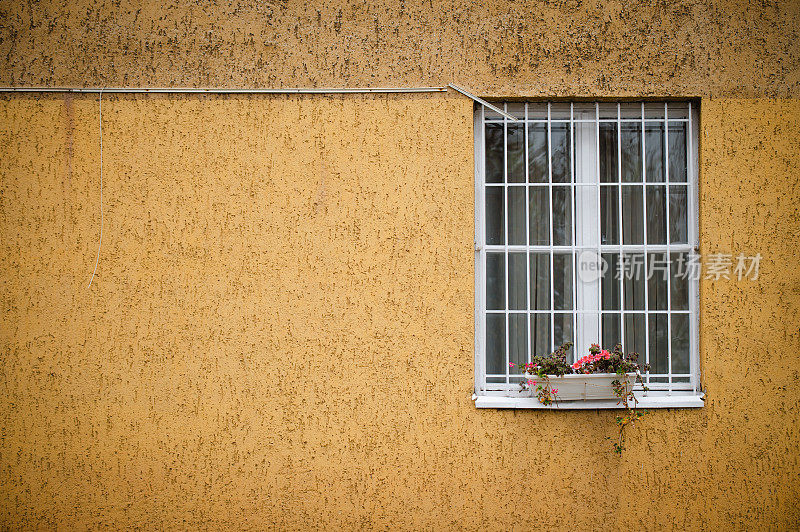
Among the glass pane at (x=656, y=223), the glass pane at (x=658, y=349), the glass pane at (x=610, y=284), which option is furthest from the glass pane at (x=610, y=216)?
the glass pane at (x=658, y=349)

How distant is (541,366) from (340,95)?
7.62 feet

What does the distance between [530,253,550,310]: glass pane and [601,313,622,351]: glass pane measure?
0.43 metres

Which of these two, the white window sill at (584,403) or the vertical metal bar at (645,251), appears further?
the vertical metal bar at (645,251)

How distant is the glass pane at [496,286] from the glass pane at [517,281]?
49 millimetres

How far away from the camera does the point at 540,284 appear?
4.20 meters

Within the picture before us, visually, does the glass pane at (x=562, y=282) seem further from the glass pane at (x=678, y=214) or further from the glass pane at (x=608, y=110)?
the glass pane at (x=608, y=110)

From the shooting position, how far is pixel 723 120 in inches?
158

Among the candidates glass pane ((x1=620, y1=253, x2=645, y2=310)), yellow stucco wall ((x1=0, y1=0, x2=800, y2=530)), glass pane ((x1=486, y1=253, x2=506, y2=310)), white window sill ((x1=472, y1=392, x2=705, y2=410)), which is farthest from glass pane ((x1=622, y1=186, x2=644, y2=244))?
white window sill ((x1=472, y1=392, x2=705, y2=410))

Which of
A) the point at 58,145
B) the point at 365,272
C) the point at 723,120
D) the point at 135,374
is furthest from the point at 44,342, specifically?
the point at 723,120

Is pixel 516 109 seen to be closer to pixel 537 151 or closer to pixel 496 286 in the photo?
pixel 537 151

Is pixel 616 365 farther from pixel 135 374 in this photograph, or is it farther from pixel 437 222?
pixel 135 374

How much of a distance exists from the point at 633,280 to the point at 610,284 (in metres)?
0.17

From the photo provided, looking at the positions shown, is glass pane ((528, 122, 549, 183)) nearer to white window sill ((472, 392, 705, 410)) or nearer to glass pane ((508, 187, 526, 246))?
glass pane ((508, 187, 526, 246))

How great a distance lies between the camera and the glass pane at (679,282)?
4.15m
